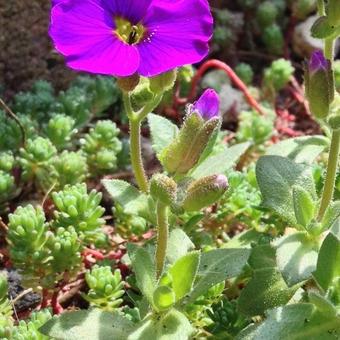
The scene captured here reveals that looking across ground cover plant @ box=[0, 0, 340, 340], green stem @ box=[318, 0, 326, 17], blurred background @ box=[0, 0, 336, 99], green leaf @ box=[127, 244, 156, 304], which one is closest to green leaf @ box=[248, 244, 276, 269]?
ground cover plant @ box=[0, 0, 340, 340]

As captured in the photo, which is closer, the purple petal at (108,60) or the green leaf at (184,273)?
the purple petal at (108,60)

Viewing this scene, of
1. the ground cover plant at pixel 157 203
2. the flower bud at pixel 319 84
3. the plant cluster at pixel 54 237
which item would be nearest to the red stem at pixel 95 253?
the ground cover plant at pixel 157 203

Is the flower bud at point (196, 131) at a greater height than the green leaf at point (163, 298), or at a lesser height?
greater

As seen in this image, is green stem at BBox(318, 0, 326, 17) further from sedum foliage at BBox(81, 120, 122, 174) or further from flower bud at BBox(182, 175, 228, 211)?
sedum foliage at BBox(81, 120, 122, 174)

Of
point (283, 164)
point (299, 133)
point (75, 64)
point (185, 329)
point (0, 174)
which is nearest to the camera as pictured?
point (75, 64)

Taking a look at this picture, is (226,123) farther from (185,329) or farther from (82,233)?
(185,329)

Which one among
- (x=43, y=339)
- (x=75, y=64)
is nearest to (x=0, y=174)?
(x=43, y=339)

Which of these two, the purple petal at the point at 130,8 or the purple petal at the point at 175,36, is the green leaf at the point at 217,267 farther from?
the purple petal at the point at 130,8
